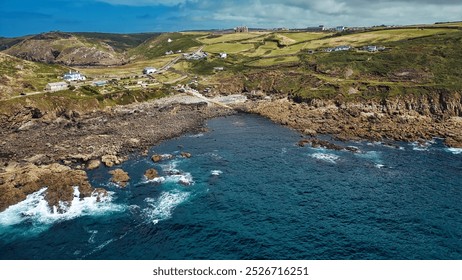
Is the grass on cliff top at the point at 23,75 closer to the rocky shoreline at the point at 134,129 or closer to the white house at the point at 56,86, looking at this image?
the white house at the point at 56,86

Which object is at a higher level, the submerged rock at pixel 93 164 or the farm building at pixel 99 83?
the farm building at pixel 99 83

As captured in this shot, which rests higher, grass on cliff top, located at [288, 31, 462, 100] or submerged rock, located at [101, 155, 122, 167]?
grass on cliff top, located at [288, 31, 462, 100]

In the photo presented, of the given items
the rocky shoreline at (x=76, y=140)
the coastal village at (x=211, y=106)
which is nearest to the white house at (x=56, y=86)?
the coastal village at (x=211, y=106)

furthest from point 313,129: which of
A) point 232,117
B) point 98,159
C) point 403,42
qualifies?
point 403,42

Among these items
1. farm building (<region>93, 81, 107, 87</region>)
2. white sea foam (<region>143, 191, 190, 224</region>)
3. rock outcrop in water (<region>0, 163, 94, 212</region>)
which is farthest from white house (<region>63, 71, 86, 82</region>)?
white sea foam (<region>143, 191, 190, 224</region>)

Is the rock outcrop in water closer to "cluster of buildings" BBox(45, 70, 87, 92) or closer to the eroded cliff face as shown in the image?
the eroded cliff face

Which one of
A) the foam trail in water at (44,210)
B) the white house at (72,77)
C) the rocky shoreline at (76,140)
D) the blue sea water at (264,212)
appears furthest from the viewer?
the white house at (72,77)

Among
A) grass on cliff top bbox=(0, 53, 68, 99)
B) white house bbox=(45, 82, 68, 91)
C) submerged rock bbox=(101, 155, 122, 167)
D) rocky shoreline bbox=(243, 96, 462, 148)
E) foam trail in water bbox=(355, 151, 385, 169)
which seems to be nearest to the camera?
submerged rock bbox=(101, 155, 122, 167)
